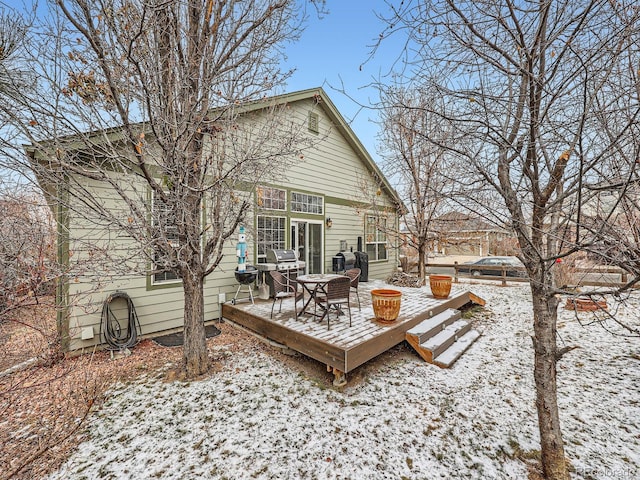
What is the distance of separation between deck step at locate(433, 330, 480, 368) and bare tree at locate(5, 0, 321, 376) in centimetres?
358

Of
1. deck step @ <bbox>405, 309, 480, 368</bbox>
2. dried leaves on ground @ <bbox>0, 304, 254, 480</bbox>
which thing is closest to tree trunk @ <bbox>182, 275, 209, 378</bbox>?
dried leaves on ground @ <bbox>0, 304, 254, 480</bbox>

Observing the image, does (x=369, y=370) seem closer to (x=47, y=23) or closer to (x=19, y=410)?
(x=19, y=410)

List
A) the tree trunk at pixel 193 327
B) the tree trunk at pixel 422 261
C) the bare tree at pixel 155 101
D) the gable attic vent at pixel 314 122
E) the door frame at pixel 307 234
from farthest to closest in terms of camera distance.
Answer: the tree trunk at pixel 422 261, the gable attic vent at pixel 314 122, the door frame at pixel 307 234, the tree trunk at pixel 193 327, the bare tree at pixel 155 101

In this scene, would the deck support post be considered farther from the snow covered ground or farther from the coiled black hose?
the coiled black hose

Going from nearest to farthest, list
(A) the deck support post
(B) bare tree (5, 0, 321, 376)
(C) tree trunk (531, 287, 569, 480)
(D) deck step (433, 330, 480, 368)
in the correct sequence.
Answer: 1. (C) tree trunk (531, 287, 569, 480)
2. (B) bare tree (5, 0, 321, 376)
3. (A) the deck support post
4. (D) deck step (433, 330, 480, 368)

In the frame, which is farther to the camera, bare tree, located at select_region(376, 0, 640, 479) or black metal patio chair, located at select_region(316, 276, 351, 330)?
black metal patio chair, located at select_region(316, 276, 351, 330)

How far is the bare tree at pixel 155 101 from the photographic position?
262 cm

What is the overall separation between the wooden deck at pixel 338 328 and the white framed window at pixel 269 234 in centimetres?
134

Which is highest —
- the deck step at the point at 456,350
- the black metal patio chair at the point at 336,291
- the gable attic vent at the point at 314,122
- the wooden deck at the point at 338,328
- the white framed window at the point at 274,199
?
the gable attic vent at the point at 314,122

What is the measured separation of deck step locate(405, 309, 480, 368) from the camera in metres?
4.29

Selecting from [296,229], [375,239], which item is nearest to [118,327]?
[296,229]

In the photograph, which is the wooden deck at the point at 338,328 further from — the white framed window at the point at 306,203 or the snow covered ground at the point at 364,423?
the white framed window at the point at 306,203

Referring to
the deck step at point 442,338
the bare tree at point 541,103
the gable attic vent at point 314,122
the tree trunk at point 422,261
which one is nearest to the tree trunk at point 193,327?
the deck step at point 442,338

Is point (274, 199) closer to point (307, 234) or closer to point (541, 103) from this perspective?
point (307, 234)
